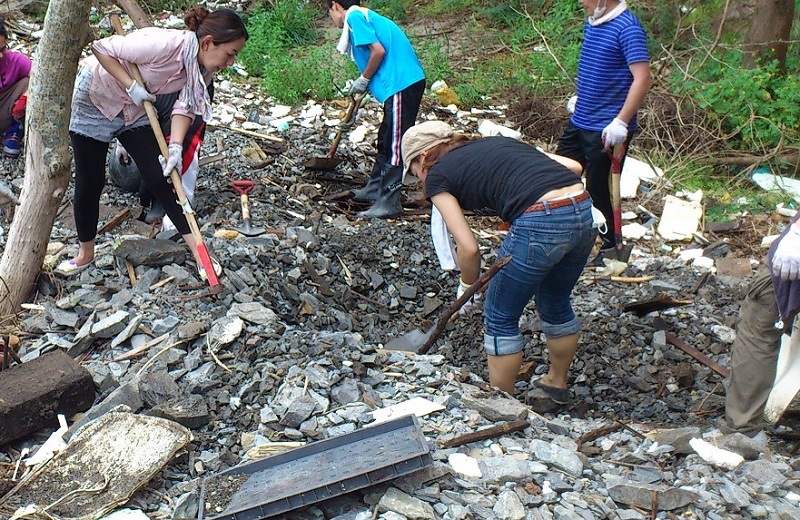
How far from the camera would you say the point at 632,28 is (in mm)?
4668

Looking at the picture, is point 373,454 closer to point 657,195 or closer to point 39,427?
point 39,427

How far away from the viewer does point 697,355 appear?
438 centimetres

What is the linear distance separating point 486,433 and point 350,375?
28.1 inches

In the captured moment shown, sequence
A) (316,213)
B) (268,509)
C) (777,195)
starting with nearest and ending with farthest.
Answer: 1. (268,509)
2. (316,213)
3. (777,195)

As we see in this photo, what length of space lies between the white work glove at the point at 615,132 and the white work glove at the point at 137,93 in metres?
2.72

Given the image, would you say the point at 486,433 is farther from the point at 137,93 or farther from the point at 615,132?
the point at 137,93

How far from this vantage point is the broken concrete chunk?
10.4 ft

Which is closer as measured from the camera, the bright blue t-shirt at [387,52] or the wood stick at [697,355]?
the wood stick at [697,355]

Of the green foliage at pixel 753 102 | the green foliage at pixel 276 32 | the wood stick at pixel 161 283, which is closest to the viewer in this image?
the wood stick at pixel 161 283

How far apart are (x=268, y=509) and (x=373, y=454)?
0.43 m

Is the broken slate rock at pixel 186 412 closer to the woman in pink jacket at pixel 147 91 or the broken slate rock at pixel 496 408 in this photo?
the broken slate rock at pixel 496 408

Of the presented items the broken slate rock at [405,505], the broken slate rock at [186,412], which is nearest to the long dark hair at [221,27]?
the broken slate rock at [186,412]

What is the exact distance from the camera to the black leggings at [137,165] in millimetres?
4324

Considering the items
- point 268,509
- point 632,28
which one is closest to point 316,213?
point 632,28
